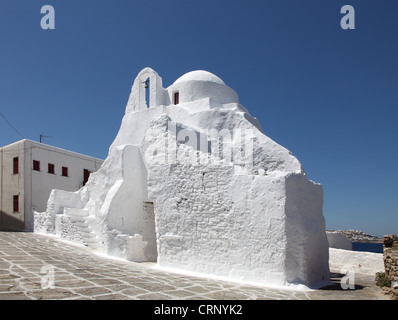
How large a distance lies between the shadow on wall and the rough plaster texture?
15.6 ft

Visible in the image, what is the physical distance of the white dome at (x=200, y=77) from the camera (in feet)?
42.4

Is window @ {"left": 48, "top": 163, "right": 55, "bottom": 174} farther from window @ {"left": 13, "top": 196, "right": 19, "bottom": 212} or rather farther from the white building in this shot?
window @ {"left": 13, "top": 196, "right": 19, "bottom": 212}

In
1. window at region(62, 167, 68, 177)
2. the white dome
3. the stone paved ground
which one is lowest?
the stone paved ground

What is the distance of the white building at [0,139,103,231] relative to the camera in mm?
16844

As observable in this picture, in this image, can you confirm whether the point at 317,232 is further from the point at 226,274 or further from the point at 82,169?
the point at 82,169

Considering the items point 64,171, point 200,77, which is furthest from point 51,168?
point 200,77

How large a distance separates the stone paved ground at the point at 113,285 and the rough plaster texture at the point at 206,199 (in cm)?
60

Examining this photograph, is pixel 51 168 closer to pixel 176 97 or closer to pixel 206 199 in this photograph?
pixel 176 97

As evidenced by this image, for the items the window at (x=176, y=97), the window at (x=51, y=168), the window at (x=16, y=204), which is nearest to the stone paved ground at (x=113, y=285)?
the window at (x=176, y=97)

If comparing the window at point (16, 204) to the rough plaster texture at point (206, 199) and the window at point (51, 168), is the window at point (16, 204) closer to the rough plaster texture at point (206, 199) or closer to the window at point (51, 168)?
the window at point (51, 168)

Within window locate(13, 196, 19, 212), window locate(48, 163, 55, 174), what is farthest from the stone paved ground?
window locate(48, 163, 55, 174)
